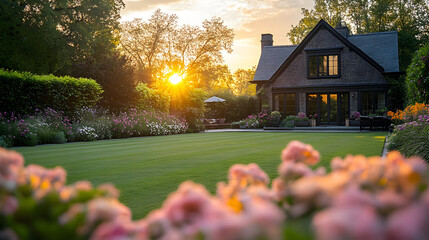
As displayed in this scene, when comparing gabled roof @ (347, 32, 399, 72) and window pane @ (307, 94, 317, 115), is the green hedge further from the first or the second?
gabled roof @ (347, 32, 399, 72)

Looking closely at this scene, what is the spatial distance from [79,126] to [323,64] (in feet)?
71.4

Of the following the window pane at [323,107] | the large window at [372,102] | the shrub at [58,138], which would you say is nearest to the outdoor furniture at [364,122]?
the large window at [372,102]

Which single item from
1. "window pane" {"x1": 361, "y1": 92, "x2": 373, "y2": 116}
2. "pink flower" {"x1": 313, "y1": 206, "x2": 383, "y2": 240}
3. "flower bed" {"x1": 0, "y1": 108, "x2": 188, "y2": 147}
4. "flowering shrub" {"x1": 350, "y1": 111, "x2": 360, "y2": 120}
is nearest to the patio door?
"window pane" {"x1": 361, "y1": 92, "x2": 373, "y2": 116}

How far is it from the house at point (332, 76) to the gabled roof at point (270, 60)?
3.12 feet

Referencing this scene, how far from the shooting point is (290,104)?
103ft

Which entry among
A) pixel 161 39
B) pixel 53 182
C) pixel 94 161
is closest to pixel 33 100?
Answer: pixel 94 161

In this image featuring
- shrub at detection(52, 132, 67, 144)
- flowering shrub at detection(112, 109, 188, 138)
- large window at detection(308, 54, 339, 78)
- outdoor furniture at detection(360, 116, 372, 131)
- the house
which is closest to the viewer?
shrub at detection(52, 132, 67, 144)

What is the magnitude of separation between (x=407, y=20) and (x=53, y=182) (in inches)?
2080

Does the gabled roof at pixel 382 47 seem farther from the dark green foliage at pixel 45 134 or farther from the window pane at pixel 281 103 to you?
the dark green foliage at pixel 45 134

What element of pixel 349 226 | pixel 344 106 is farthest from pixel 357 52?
pixel 349 226

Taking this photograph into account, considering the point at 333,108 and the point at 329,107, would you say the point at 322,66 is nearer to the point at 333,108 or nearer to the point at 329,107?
the point at 329,107

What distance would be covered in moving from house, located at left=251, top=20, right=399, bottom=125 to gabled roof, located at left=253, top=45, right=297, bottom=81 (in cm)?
95

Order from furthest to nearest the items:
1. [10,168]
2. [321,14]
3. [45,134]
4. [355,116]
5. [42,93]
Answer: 1. [321,14]
2. [355,116]
3. [42,93]
4. [45,134]
5. [10,168]

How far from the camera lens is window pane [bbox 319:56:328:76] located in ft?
100
